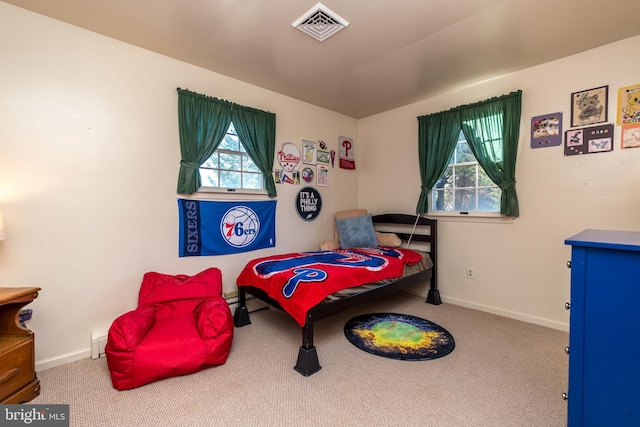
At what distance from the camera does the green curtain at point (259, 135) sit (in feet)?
9.71

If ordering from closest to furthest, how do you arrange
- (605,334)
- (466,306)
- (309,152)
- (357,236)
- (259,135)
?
(605,334)
(259,135)
(466,306)
(357,236)
(309,152)

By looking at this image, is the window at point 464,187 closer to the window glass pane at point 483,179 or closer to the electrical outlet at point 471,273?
the window glass pane at point 483,179

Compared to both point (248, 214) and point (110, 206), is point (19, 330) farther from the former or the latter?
point (248, 214)

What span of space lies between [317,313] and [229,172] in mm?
1749

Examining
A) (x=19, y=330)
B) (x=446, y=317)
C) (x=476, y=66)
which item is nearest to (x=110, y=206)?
(x=19, y=330)

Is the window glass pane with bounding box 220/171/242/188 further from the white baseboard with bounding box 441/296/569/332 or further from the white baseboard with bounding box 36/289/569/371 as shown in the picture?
the white baseboard with bounding box 441/296/569/332

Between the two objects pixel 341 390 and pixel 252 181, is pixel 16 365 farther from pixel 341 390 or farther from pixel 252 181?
pixel 252 181

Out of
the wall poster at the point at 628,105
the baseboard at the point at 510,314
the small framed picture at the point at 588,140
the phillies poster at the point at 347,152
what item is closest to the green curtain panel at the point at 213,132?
the phillies poster at the point at 347,152

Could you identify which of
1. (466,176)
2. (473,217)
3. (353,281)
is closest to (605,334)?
(353,281)

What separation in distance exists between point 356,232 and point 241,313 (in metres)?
1.63

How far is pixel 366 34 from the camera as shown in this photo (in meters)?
2.19

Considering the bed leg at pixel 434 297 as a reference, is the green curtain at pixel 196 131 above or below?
above

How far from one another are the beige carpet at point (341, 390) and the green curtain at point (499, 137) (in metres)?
1.39

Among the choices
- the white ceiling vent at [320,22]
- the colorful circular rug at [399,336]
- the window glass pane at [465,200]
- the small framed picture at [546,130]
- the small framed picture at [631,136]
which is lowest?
the colorful circular rug at [399,336]
